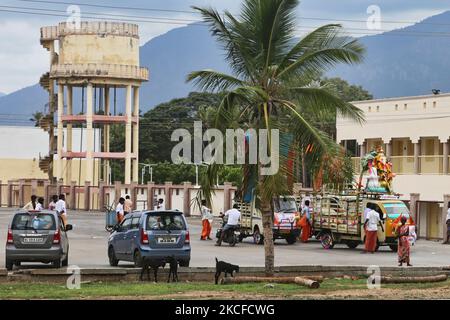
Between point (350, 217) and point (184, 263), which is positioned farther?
point (350, 217)

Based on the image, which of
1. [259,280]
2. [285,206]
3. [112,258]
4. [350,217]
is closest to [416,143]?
[285,206]

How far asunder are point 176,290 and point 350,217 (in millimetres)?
17833

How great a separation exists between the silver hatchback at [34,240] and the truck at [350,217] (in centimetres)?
1405

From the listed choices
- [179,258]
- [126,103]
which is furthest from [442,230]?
[126,103]

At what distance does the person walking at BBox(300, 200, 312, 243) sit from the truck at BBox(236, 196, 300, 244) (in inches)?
11.6

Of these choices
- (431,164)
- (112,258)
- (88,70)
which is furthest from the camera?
(88,70)

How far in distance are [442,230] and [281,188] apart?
25.5m

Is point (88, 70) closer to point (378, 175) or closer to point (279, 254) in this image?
point (378, 175)

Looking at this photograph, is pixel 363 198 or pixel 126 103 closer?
pixel 363 198

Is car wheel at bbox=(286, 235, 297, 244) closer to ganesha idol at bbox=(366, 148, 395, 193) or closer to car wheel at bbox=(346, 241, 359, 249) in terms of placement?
car wheel at bbox=(346, 241, 359, 249)

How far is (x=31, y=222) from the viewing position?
31562 mm

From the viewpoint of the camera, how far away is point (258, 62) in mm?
29750

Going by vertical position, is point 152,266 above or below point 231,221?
below

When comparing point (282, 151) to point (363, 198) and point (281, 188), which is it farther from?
point (363, 198)
